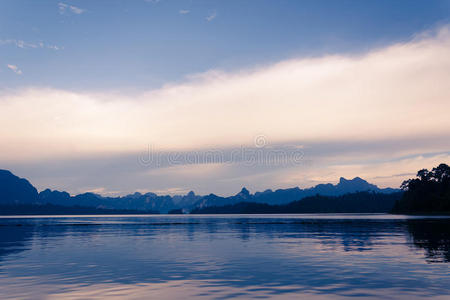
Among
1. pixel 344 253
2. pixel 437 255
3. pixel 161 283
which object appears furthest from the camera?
pixel 344 253

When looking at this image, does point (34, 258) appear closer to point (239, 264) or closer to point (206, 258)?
point (206, 258)

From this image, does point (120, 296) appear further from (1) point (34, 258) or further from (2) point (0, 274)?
(1) point (34, 258)

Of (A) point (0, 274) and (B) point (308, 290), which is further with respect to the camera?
(A) point (0, 274)

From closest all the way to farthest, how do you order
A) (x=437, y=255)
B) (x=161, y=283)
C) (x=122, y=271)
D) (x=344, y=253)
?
(x=161, y=283), (x=122, y=271), (x=437, y=255), (x=344, y=253)

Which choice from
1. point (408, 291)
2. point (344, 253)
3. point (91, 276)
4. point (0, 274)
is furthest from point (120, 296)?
point (344, 253)

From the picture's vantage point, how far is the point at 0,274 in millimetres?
34469

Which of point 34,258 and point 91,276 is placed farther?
point 34,258

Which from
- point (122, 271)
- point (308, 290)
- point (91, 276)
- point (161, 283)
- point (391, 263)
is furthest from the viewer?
point (391, 263)

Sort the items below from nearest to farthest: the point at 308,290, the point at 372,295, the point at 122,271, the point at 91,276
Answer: the point at 372,295
the point at 308,290
the point at 91,276
the point at 122,271

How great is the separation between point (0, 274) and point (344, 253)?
35588mm

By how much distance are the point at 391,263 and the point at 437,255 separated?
8718mm

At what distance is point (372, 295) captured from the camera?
25.6 metres

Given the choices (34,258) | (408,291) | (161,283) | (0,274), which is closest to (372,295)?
(408,291)

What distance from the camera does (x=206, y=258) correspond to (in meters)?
45.3
